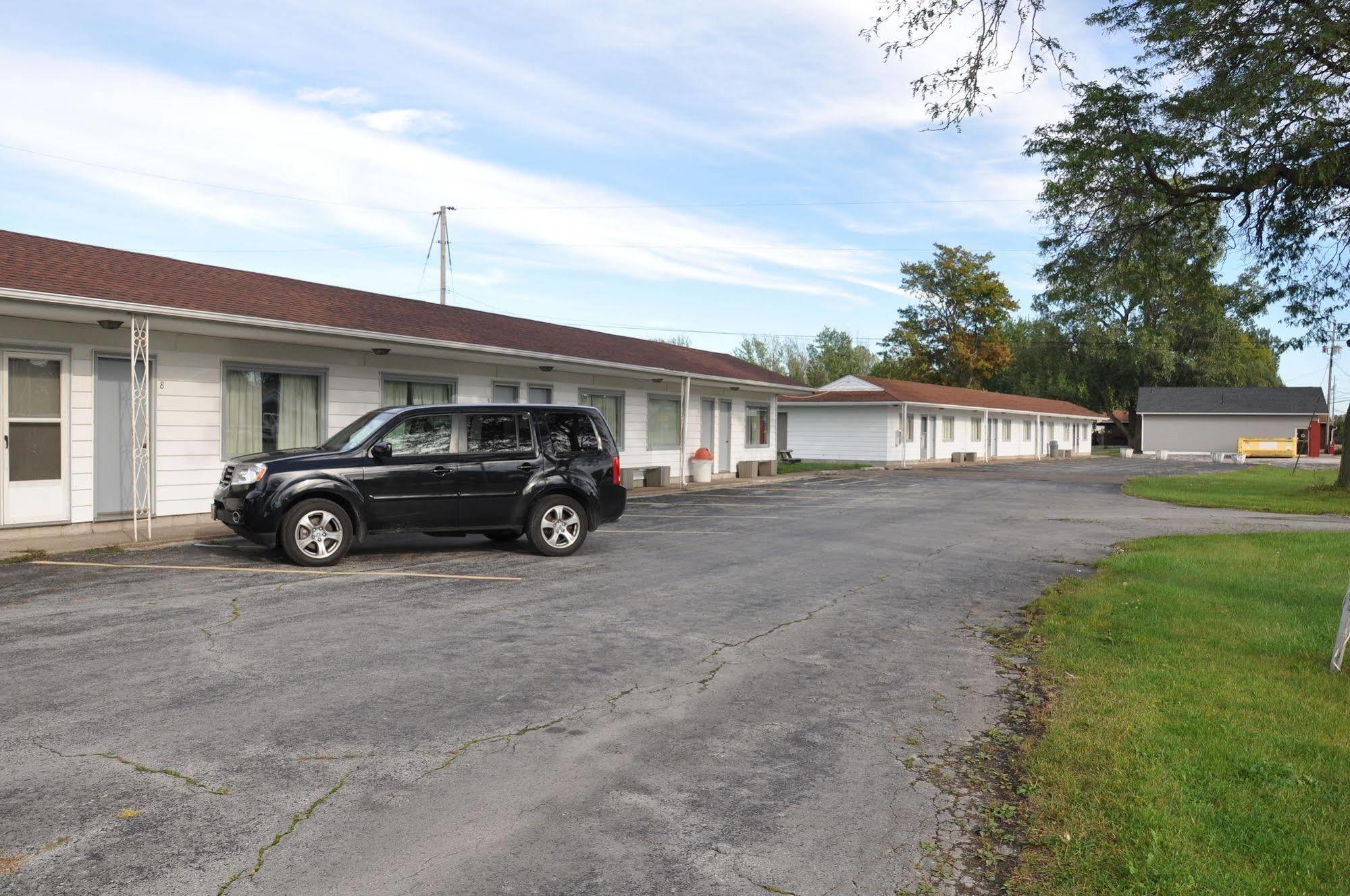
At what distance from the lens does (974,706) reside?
19.2 feet

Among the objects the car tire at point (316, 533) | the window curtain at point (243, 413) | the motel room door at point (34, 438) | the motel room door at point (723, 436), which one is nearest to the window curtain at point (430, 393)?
the window curtain at point (243, 413)

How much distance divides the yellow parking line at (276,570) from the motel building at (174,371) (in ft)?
7.06

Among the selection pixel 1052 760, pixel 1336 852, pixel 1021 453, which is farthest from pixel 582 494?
pixel 1021 453

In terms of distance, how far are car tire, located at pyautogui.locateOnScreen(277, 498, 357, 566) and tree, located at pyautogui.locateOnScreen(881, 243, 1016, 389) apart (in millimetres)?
67382

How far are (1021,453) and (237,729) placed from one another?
194 ft

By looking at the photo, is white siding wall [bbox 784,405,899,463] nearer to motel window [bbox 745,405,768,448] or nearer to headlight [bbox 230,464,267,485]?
motel window [bbox 745,405,768,448]

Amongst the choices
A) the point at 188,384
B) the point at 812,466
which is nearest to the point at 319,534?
the point at 188,384

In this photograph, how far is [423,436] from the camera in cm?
1172

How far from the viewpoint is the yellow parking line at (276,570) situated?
10.3 metres

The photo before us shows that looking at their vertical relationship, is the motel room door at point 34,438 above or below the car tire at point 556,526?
above

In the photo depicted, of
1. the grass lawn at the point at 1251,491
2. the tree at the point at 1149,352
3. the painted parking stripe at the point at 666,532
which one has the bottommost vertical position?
the painted parking stripe at the point at 666,532

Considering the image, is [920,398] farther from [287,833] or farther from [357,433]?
[287,833]

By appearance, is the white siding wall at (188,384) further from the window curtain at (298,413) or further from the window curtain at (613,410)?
the window curtain at (613,410)

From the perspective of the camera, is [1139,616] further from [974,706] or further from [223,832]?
[223,832]
